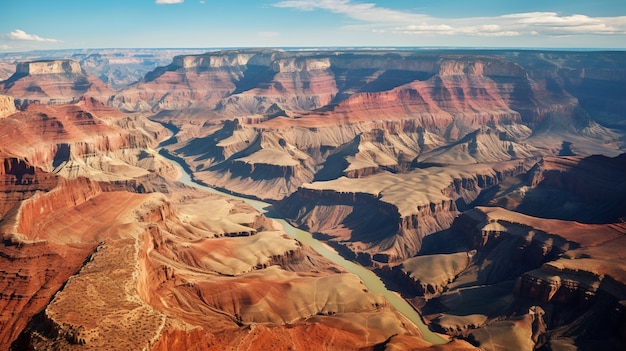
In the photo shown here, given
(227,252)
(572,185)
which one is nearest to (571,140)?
(572,185)

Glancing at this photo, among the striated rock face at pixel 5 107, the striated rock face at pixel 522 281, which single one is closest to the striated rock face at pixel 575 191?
the striated rock face at pixel 522 281

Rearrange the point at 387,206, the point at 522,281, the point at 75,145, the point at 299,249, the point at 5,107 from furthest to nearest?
the point at 5,107 < the point at 75,145 < the point at 387,206 < the point at 299,249 < the point at 522,281

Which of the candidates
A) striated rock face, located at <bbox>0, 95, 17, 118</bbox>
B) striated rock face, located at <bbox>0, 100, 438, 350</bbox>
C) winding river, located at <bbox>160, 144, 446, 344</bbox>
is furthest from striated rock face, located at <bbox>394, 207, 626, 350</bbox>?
striated rock face, located at <bbox>0, 95, 17, 118</bbox>

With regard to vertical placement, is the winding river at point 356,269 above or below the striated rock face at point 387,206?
below

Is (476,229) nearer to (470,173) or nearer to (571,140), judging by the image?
(470,173)

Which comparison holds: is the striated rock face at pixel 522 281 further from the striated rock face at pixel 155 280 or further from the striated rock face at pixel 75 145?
the striated rock face at pixel 75 145

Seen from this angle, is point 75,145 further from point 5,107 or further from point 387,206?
Result: point 387,206

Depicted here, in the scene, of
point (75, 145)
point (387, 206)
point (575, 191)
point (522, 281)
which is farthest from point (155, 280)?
point (575, 191)

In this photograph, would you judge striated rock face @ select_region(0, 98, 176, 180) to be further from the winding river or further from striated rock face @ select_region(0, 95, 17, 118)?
the winding river
